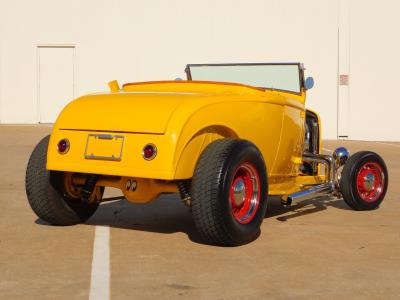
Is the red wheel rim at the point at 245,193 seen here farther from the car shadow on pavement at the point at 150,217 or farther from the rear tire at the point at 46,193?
the rear tire at the point at 46,193

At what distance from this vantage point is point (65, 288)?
4141 millimetres

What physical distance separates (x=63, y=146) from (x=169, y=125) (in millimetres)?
940

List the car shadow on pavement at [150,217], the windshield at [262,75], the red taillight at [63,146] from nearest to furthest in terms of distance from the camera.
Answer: the red taillight at [63,146] < the car shadow on pavement at [150,217] < the windshield at [262,75]

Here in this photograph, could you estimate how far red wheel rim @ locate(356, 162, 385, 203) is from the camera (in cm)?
734

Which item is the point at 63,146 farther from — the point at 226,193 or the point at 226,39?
the point at 226,39

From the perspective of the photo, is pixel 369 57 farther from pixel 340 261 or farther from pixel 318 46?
pixel 340 261

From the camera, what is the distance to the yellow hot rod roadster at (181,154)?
5230mm

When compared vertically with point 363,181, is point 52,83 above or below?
above

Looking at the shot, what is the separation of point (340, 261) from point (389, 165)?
8.05 m

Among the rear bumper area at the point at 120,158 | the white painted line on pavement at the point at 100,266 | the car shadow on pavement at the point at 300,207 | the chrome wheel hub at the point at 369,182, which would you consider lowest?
the white painted line on pavement at the point at 100,266

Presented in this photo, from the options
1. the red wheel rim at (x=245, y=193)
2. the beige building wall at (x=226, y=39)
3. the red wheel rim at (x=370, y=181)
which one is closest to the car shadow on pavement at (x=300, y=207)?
the red wheel rim at (x=370, y=181)

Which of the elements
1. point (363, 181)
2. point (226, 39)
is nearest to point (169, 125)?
point (363, 181)

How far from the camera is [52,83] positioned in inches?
850

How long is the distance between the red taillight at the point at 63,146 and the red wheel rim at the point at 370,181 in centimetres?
299
